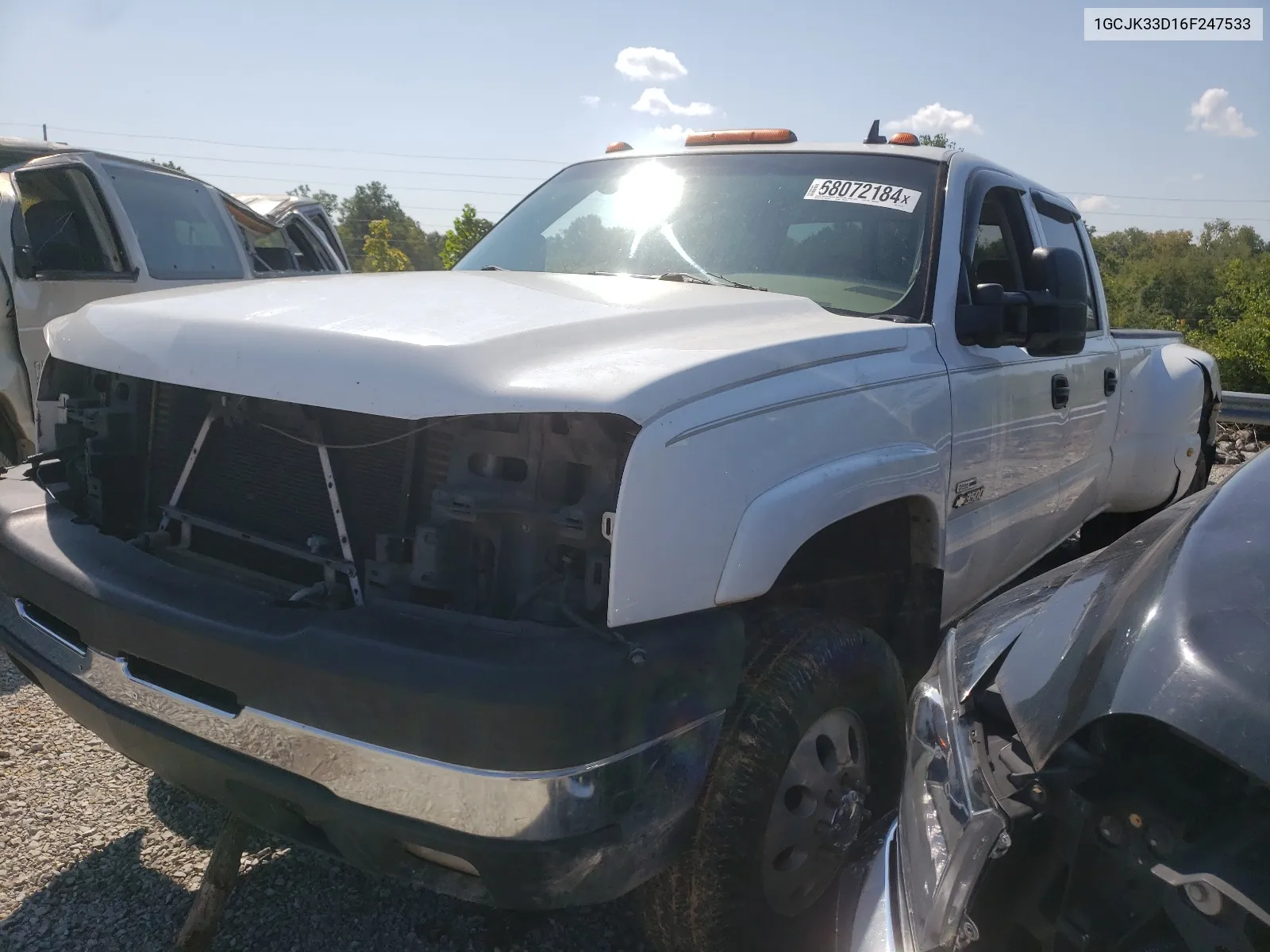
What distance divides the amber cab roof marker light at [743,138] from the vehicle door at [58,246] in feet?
12.3

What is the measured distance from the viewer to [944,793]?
1.57 metres

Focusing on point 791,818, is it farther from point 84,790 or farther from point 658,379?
point 84,790

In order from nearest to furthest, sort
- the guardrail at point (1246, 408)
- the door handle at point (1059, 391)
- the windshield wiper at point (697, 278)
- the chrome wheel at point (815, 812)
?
the chrome wheel at point (815, 812) → the windshield wiper at point (697, 278) → the door handle at point (1059, 391) → the guardrail at point (1246, 408)

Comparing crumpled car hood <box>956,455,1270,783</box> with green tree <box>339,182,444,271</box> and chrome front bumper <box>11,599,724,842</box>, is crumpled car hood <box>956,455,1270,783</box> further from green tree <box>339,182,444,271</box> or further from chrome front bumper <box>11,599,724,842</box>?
green tree <box>339,182,444,271</box>

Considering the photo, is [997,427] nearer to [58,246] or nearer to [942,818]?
[942,818]

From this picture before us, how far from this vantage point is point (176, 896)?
2547 mm

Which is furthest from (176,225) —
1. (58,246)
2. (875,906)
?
(875,906)

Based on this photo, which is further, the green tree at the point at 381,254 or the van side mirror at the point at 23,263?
the green tree at the point at 381,254

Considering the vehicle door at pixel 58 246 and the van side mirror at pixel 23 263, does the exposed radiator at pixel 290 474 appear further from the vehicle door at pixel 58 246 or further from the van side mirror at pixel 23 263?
the van side mirror at pixel 23 263

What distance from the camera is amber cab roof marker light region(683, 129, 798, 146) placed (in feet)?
11.6

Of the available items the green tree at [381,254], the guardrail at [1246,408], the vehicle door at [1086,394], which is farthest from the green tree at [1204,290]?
the green tree at [381,254]

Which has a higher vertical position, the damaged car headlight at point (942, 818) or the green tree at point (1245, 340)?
the green tree at point (1245, 340)

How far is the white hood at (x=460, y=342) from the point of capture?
175 cm

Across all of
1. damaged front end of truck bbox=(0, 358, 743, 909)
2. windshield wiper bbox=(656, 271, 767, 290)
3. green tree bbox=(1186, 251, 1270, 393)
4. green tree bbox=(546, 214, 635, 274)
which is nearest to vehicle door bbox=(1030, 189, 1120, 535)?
windshield wiper bbox=(656, 271, 767, 290)
